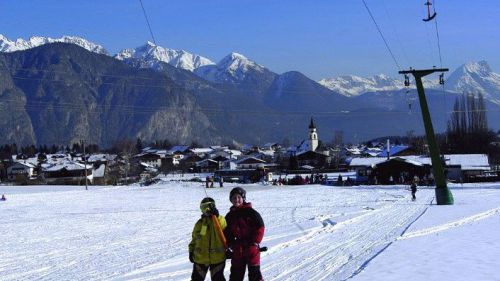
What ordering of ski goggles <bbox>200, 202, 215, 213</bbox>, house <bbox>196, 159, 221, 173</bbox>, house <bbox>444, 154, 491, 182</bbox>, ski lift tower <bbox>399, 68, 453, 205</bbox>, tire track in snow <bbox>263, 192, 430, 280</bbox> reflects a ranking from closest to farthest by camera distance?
ski goggles <bbox>200, 202, 215, 213</bbox>
tire track in snow <bbox>263, 192, 430, 280</bbox>
ski lift tower <bbox>399, 68, 453, 205</bbox>
house <bbox>444, 154, 491, 182</bbox>
house <bbox>196, 159, 221, 173</bbox>

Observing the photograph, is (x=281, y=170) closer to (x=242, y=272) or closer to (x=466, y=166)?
(x=466, y=166)

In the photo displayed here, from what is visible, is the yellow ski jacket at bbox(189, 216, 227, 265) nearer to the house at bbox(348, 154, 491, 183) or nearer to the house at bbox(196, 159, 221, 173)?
the house at bbox(348, 154, 491, 183)

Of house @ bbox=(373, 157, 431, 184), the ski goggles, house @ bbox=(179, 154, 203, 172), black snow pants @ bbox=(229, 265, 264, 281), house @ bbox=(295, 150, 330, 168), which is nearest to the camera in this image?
the ski goggles

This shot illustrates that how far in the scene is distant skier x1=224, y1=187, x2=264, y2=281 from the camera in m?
9.77

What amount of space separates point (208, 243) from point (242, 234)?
49cm

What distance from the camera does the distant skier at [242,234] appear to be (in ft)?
32.0

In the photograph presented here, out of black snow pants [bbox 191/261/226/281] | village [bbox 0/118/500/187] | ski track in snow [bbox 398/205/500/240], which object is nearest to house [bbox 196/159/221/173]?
village [bbox 0/118/500/187]

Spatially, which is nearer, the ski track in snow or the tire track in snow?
the tire track in snow

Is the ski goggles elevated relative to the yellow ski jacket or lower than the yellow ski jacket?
elevated

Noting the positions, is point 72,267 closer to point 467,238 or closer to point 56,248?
point 56,248

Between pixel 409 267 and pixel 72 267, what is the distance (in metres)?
7.42

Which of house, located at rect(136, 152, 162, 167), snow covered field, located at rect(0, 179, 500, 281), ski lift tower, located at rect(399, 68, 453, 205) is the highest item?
house, located at rect(136, 152, 162, 167)

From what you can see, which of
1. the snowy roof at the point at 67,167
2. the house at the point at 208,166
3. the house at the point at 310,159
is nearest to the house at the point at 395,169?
the house at the point at 310,159

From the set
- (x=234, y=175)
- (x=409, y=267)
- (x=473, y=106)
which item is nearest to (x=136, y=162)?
(x=234, y=175)
